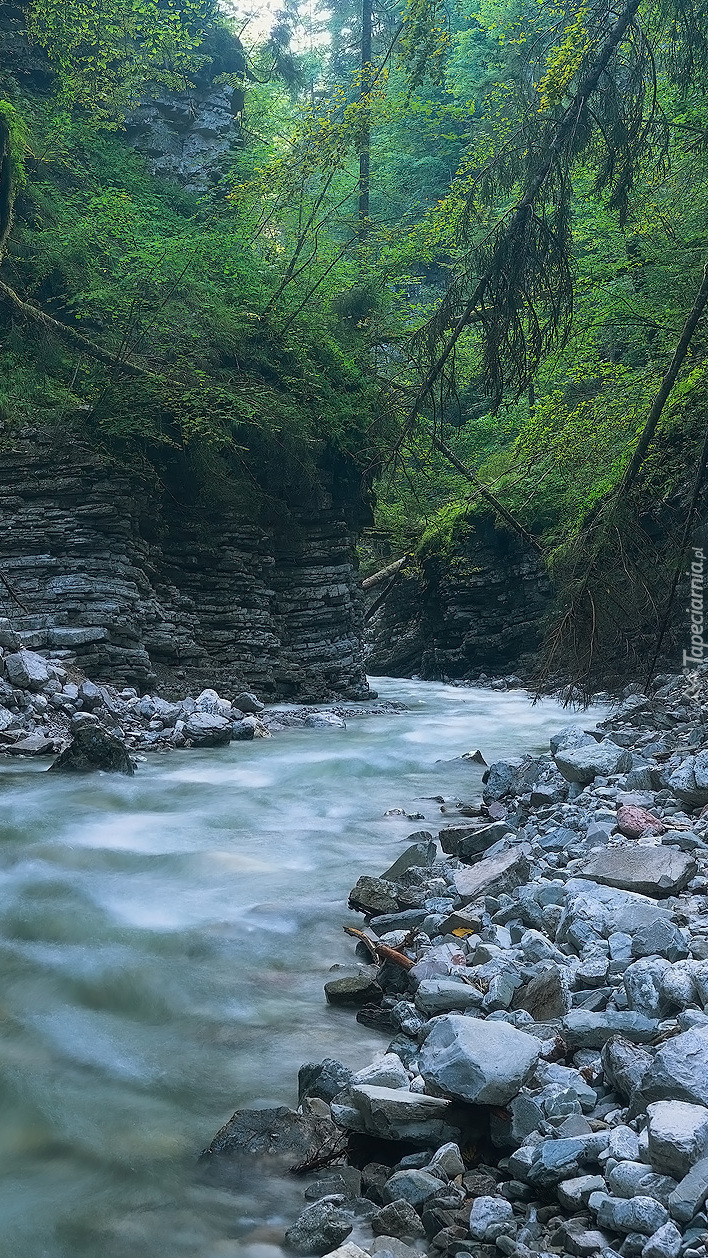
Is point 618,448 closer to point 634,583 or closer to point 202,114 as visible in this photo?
point 634,583

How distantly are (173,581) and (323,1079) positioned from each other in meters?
10.5

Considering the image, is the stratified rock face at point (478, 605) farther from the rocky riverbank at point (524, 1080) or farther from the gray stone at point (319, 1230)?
the gray stone at point (319, 1230)

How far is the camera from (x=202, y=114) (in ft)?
57.2

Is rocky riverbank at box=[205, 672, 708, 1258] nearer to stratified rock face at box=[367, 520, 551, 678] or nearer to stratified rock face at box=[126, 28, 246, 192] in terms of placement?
stratified rock face at box=[367, 520, 551, 678]

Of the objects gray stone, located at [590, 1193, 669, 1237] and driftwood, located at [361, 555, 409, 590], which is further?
driftwood, located at [361, 555, 409, 590]

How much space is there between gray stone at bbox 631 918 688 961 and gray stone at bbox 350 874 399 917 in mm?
1652

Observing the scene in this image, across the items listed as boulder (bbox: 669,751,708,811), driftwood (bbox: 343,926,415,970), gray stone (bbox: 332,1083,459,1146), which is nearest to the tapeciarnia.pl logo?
boulder (bbox: 669,751,708,811)

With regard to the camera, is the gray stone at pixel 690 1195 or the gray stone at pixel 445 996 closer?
the gray stone at pixel 690 1195

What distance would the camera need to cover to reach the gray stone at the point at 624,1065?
95.7 inches

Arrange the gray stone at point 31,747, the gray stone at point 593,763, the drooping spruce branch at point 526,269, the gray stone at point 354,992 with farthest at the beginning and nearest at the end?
1. the gray stone at point 31,747
2. the gray stone at point 593,763
3. the drooping spruce branch at point 526,269
4. the gray stone at point 354,992

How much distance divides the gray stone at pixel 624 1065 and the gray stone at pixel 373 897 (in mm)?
2167

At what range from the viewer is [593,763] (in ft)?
19.4

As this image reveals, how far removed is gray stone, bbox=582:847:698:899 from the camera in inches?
148

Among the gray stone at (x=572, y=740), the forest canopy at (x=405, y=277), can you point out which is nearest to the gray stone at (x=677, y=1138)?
the forest canopy at (x=405, y=277)
